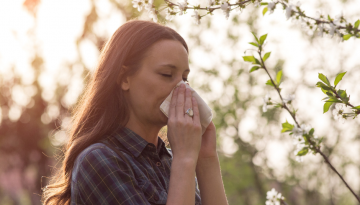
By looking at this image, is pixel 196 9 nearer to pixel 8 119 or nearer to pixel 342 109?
pixel 342 109

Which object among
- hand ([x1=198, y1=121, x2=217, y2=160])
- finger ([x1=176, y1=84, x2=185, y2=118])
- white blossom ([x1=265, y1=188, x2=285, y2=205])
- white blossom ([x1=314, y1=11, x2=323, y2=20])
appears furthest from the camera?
white blossom ([x1=265, y1=188, x2=285, y2=205])

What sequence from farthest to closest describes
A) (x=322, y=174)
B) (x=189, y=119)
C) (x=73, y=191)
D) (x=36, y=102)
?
(x=322, y=174) → (x=36, y=102) → (x=189, y=119) → (x=73, y=191)

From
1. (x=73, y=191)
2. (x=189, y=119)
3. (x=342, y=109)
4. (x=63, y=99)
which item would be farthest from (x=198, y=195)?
(x=63, y=99)

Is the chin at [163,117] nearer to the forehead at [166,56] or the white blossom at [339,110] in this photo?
the forehead at [166,56]

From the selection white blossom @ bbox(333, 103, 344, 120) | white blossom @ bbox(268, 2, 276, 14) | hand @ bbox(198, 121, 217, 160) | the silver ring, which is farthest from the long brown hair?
white blossom @ bbox(333, 103, 344, 120)

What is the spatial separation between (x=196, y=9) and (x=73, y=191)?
1252 mm

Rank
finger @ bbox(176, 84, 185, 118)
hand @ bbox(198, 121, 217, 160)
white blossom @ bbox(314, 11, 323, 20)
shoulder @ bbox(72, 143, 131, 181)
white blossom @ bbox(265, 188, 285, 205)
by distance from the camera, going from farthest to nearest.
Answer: white blossom @ bbox(265, 188, 285, 205)
hand @ bbox(198, 121, 217, 160)
finger @ bbox(176, 84, 185, 118)
white blossom @ bbox(314, 11, 323, 20)
shoulder @ bbox(72, 143, 131, 181)

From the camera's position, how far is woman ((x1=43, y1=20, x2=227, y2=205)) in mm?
1845

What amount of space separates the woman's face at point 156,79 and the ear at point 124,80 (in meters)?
0.02

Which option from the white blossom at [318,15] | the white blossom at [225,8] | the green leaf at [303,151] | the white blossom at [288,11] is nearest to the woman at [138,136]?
the white blossom at [225,8]

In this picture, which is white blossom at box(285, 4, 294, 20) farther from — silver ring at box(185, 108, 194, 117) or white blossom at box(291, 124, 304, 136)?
silver ring at box(185, 108, 194, 117)

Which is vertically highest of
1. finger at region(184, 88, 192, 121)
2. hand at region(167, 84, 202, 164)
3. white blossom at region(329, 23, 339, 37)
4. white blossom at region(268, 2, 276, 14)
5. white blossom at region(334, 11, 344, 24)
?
white blossom at region(268, 2, 276, 14)

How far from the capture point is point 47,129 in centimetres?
1494

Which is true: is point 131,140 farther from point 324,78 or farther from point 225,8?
point 324,78
